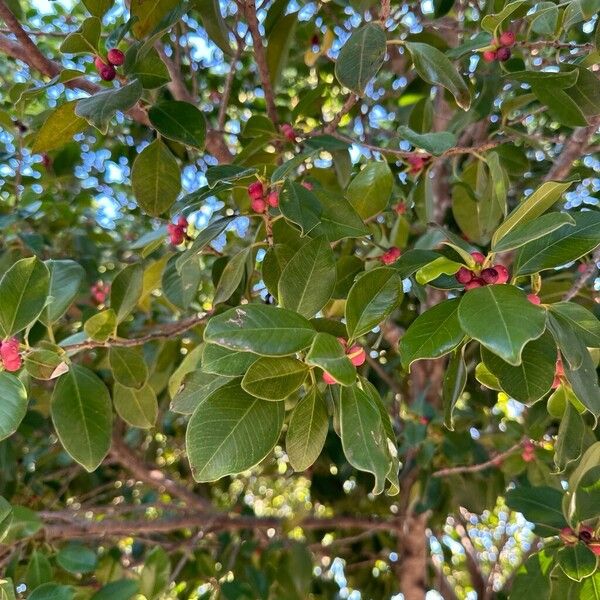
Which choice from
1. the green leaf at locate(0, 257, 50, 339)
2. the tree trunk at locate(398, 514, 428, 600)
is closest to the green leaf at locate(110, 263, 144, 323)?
the green leaf at locate(0, 257, 50, 339)

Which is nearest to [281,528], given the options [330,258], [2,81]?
[330,258]

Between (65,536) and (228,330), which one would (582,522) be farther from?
(65,536)

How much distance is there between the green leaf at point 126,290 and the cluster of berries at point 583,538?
83 cm

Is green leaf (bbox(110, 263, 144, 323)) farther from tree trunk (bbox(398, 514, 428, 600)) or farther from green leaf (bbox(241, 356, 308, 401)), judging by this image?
tree trunk (bbox(398, 514, 428, 600))

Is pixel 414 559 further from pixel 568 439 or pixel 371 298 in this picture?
pixel 371 298

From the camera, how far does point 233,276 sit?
1125mm

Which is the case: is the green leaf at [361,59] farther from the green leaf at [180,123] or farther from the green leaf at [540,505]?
the green leaf at [540,505]

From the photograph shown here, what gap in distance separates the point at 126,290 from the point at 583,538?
876 mm

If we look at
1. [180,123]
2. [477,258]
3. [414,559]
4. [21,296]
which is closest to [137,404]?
[21,296]

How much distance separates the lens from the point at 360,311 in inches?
32.8

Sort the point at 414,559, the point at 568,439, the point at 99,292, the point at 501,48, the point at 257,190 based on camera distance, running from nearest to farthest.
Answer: the point at 568,439, the point at 257,190, the point at 501,48, the point at 99,292, the point at 414,559

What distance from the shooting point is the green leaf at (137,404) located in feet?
4.42

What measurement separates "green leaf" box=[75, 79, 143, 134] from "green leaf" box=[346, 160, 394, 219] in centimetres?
41

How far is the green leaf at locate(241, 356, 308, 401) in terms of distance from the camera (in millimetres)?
778
